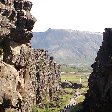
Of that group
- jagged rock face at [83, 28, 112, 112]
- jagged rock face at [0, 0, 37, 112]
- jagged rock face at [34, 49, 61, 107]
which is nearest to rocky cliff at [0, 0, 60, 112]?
jagged rock face at [0, 0, 37, 112]

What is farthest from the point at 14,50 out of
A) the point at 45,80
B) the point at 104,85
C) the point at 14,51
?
the point at 45,80

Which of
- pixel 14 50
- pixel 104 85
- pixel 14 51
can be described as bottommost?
pixel 104 85

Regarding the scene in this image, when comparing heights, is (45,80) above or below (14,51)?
above

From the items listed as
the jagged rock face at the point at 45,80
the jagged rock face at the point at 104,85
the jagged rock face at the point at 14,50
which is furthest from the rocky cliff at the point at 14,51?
the jagged rock face at the point at 45,80

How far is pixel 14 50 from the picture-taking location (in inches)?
2071

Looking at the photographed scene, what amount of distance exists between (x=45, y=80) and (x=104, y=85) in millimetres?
68084

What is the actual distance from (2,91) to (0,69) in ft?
11.1

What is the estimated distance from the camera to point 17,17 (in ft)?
177

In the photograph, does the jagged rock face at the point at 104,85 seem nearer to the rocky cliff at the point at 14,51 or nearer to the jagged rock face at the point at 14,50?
the rocky cliff at the point at 14,51

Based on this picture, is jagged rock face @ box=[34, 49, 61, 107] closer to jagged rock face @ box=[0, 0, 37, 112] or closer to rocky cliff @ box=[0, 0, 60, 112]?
rocky cliff @ box=[0, 0, 60, 112]

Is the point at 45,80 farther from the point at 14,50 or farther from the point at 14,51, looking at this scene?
the point at 14,51

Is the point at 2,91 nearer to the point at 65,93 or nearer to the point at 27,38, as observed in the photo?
the point at 27,38

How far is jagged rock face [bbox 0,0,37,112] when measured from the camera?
47.1 metres

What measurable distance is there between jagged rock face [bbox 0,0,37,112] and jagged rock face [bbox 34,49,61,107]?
78762mm
